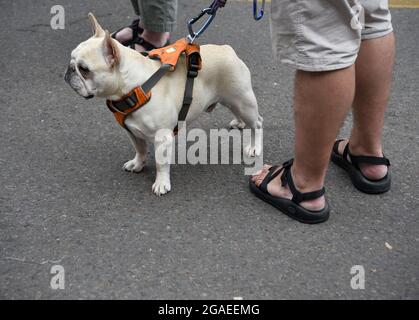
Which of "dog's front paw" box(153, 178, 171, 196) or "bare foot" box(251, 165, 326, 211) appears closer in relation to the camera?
"bare foot" box(251, 165, 326, 211)

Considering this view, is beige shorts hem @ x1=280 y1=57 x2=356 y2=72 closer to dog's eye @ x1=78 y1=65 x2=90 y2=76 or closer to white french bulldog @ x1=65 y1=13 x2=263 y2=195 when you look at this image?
white french bulldog @ x1=65 y1=13 x2=263 y2=195

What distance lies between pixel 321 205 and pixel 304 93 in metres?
0.55

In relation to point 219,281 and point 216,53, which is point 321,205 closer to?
point 219,281

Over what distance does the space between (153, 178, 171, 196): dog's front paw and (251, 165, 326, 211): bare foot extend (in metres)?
0.42

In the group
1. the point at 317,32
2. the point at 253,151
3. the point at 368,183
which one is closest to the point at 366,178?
the point at 368,183

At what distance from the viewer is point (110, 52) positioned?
7.88ft

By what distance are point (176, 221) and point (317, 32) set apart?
103 centimetres

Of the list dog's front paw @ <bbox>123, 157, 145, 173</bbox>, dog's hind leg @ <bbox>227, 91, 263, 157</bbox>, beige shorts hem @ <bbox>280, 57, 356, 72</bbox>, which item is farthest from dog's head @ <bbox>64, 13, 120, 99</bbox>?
beige shorts hem @ <bbox>280, 57, 356, 72</bbox>

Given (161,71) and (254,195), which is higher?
(161,71)

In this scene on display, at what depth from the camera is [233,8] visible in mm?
5082

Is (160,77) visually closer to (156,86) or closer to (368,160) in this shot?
(156,86)

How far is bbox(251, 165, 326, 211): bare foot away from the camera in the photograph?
249cm

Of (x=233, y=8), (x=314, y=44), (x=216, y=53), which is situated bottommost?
(x=233, y=8)
